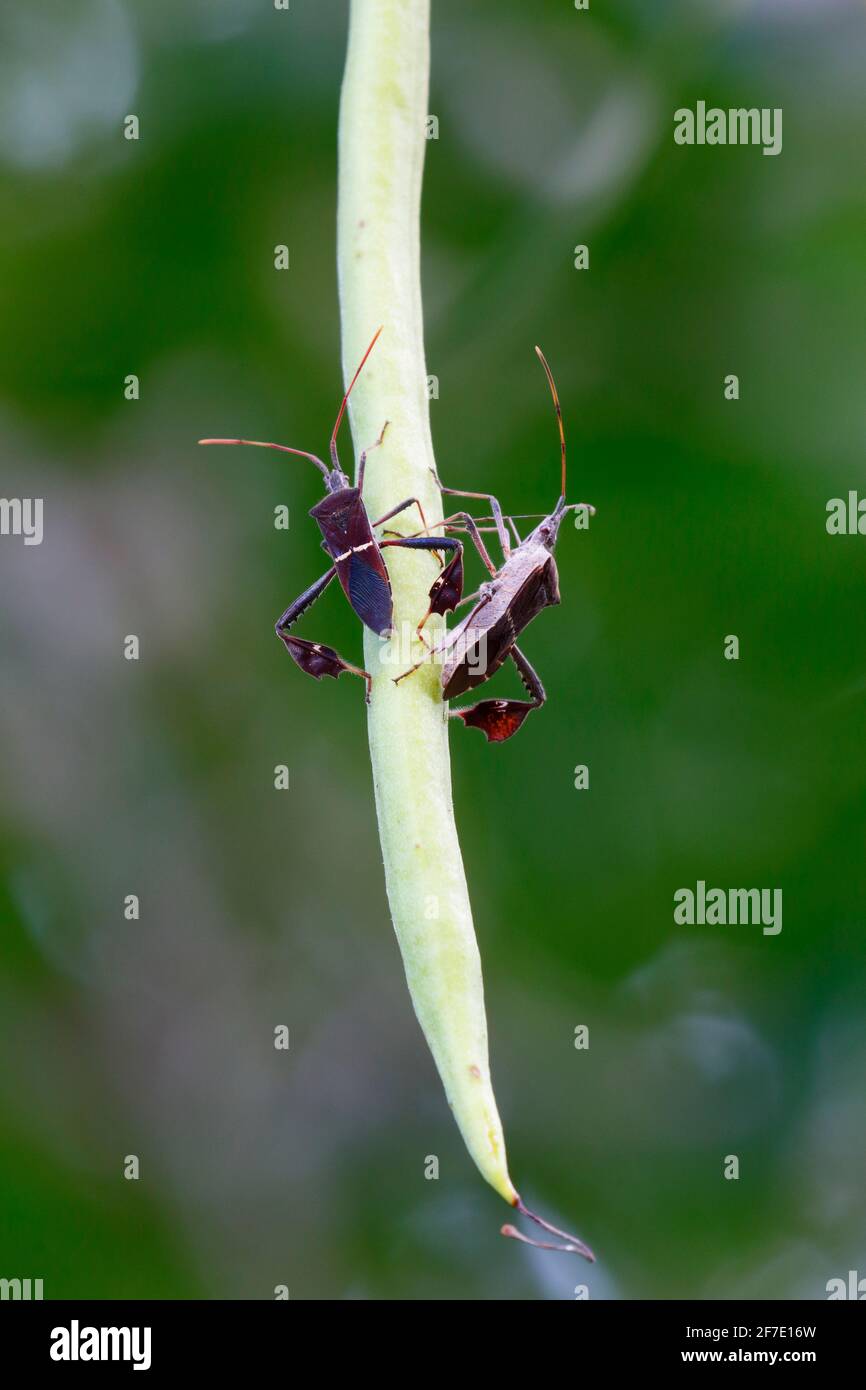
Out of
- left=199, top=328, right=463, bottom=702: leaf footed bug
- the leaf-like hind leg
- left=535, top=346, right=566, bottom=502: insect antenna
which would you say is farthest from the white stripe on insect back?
left=535, top=346, right=566, bottom=502: insect antenna

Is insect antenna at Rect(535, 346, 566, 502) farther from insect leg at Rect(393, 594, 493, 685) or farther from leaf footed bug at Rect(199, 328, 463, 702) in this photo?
insect leg at Rect(393, 594, 493, 685)

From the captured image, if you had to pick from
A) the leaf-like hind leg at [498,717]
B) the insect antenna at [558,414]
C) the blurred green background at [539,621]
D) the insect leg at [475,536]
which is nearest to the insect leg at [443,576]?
the leaf-like hind leg at [498,717]

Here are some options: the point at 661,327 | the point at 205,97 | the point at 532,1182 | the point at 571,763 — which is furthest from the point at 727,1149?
the point at 205,97

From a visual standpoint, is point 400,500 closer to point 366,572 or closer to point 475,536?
point 366,572

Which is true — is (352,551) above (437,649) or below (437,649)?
above

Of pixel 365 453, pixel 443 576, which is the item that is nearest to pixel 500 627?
pixel 443 576

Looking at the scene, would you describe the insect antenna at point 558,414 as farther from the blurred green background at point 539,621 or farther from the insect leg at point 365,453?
the insect leg at point 365,453
